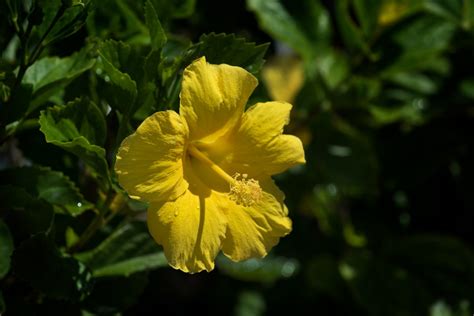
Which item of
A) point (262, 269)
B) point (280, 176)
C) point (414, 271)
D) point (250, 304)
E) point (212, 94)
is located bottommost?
point (250, 304)

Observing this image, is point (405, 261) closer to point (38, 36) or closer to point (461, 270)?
point (461, 270)

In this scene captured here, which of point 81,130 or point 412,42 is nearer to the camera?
point 81,130

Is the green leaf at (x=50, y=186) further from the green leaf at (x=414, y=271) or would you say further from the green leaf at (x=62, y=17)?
the green leaf at (x=414, y=271)

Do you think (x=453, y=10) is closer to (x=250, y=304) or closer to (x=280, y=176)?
(x=280, y=176)

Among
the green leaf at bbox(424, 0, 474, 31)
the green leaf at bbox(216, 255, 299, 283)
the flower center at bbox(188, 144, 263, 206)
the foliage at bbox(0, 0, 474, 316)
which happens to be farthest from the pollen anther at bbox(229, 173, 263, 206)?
the green leaf at bbox(216, 255, 299, 283)

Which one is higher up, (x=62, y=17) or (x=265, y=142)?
(x=62, y=17)

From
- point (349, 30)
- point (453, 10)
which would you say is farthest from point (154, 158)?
point (453, 10)
